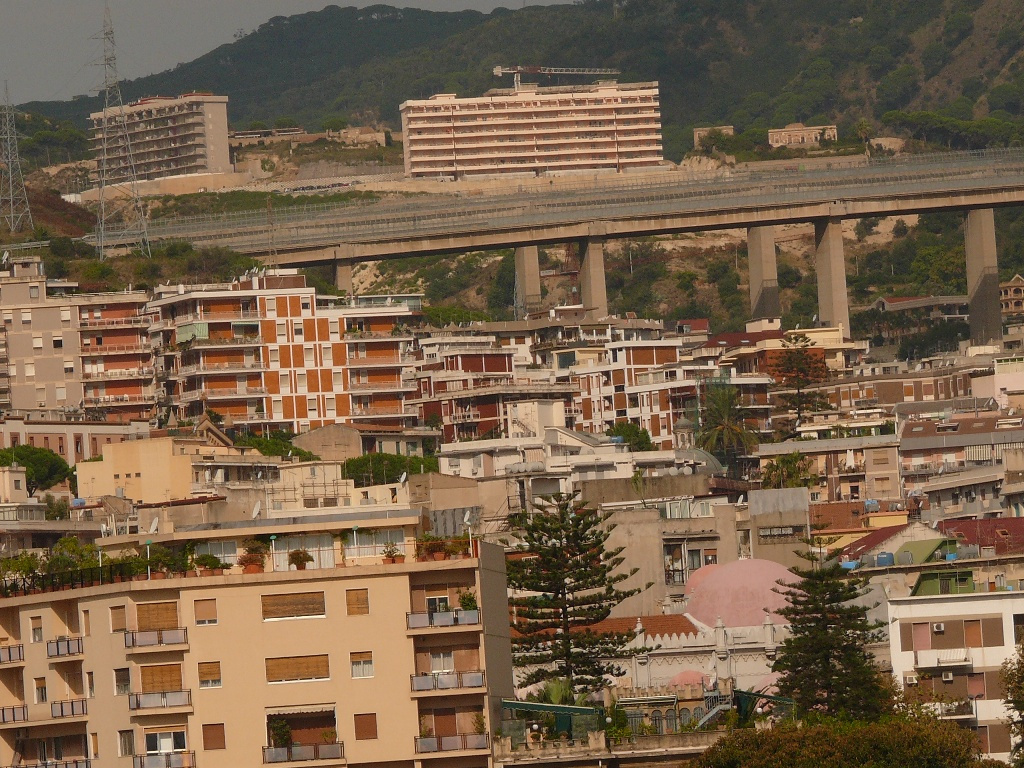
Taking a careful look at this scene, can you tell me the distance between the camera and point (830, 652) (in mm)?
50594

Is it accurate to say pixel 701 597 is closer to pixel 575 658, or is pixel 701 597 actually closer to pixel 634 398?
pixel 575 658

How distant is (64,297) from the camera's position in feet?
362

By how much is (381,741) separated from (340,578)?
3.03 m

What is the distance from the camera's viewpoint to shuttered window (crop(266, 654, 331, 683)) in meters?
43.9

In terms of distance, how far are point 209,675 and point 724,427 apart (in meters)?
54.0

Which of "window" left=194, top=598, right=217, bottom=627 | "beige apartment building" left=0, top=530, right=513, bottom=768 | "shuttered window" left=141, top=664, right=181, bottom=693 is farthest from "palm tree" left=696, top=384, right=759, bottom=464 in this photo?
"shuttered window" left=141, top=664, right=181, bottom=693

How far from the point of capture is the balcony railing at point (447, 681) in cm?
4381

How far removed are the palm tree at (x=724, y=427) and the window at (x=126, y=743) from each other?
169 ft

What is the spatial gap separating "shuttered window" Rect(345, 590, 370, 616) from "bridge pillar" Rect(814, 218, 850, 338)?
103 m

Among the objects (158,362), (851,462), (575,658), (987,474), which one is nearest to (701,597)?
(575,658)

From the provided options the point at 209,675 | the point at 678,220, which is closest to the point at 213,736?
the point at 209,675

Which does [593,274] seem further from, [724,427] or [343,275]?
[724,427]

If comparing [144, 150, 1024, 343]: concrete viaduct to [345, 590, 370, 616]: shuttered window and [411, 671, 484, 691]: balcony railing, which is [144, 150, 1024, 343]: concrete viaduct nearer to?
[345, 590, 370, 616]: shuttered window

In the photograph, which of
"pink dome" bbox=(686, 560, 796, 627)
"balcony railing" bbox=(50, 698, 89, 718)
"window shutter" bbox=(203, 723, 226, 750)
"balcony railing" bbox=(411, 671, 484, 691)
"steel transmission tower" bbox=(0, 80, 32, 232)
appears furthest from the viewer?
"steel transmission tower" bbox=(0, 80, 32, 232)
